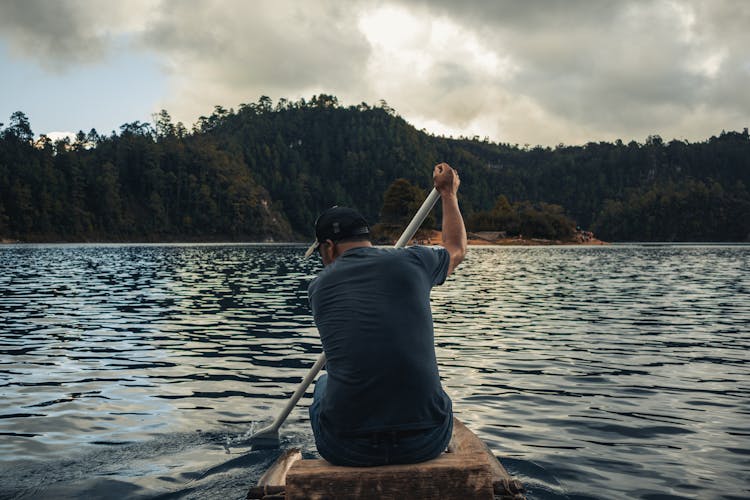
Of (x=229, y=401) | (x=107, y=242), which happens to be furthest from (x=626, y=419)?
(x=107, y=242)

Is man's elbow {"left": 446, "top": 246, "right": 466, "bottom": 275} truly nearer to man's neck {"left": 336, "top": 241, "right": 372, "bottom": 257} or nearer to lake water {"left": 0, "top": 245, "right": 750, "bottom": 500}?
man's neck {"left": 336, "top": 241, "right": 372, "bottom": 257}

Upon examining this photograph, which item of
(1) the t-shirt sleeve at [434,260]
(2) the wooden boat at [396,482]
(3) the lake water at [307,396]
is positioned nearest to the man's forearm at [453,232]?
(1) the t-shirt sleeve at [434,260]

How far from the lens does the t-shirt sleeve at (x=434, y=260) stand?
4.06 metres

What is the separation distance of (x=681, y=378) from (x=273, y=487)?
974 centimetres

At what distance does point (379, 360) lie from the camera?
149 inches

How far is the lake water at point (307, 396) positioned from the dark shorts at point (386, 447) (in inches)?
108

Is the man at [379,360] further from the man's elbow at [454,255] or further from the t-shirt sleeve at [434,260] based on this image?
the man's elbow at [454,255]

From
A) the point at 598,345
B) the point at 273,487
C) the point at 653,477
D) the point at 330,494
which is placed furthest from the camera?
the point at 598,345

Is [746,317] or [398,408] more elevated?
[398,408]

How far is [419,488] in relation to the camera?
3666 millimetres

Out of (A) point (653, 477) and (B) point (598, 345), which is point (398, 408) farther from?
(B) point (598, 345)

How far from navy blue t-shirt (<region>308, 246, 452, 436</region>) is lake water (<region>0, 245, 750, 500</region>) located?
9.77 ft

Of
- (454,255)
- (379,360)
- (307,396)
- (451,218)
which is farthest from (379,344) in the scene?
(307,396)

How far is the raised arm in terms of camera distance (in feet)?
14.8
